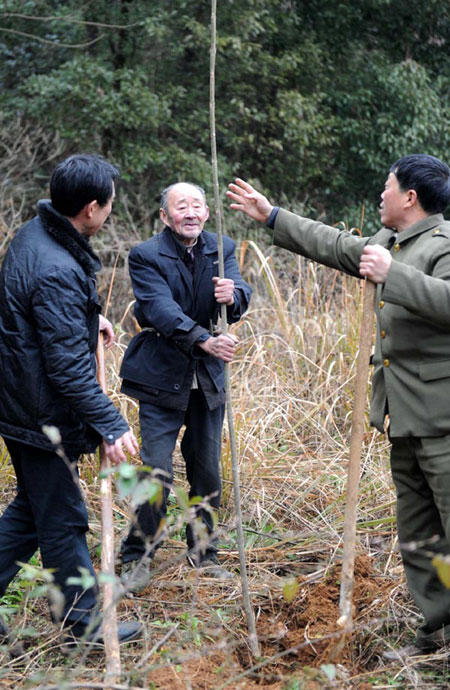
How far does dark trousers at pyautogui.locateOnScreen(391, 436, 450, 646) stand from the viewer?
3.26m

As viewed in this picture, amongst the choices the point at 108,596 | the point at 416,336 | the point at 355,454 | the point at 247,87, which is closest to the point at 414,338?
the point at 416,336

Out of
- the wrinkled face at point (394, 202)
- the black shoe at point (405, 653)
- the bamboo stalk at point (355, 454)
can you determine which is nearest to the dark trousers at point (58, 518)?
the bamboo stalk at point (355, 454)

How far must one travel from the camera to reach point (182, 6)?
10.6m

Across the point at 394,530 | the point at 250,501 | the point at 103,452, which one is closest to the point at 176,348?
the point at 103,452

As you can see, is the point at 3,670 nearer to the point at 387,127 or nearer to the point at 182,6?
the point at 182,6

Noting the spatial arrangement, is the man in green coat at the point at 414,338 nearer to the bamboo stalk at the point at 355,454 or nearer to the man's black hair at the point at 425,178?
the man's black hair at the point at 425,178

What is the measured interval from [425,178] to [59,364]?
1530 mm

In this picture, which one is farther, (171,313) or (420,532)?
(171,313)

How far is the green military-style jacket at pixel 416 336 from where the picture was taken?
2.95 metres

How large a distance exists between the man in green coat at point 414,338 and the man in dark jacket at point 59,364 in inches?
25.2

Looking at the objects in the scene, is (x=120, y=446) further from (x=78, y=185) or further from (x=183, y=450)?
(x=183, y=450)

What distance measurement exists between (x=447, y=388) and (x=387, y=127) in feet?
33.2

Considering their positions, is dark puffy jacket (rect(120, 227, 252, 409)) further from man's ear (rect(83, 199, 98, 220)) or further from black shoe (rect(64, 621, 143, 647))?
black shoe (rect(64, 621, 143, 647))

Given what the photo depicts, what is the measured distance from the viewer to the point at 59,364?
2.94 metres
